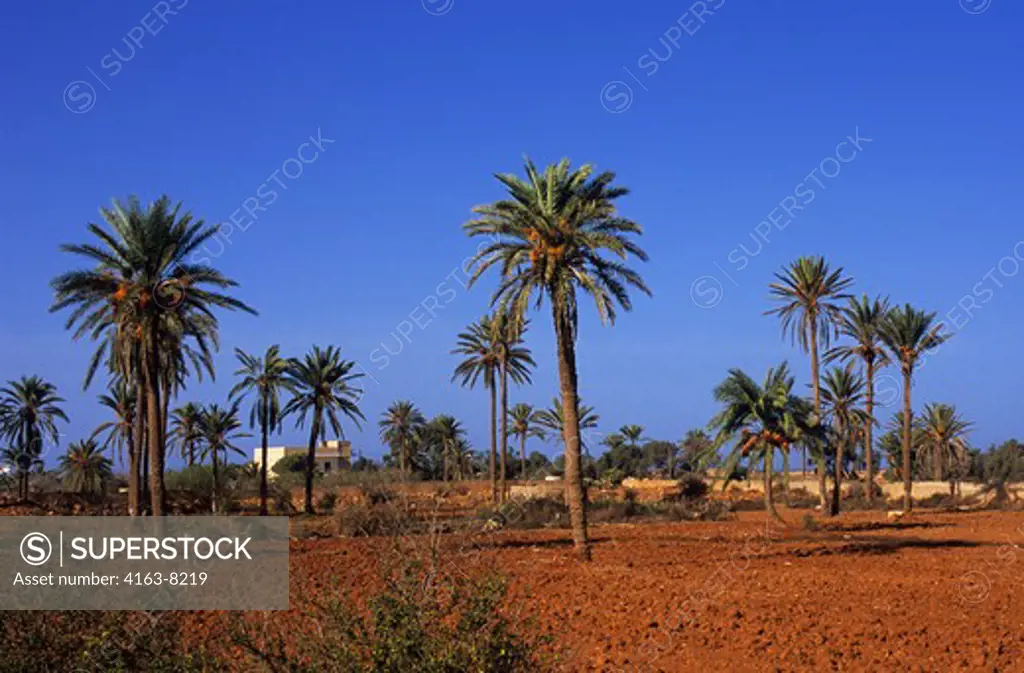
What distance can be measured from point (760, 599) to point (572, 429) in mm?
7621

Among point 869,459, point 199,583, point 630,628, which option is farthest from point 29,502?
point 869,459

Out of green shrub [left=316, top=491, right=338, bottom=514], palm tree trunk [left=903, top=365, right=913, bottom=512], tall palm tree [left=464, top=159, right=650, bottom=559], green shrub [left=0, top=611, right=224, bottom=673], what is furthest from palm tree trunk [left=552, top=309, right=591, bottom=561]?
green shrub [left=316, top=491, right=338, bottom=514]

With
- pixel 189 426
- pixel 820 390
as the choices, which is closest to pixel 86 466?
pixel 189 426

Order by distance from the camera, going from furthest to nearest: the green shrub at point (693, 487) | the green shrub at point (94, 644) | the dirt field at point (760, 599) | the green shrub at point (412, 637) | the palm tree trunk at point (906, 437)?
the green shrub at point (693, 487), the palm tree trunk at point (906, 437), the dirt field at point (760, 599), the green shrub at point (94, 644), the green shrub at point (412, 637)

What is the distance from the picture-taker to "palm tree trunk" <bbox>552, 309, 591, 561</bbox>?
24094 mm

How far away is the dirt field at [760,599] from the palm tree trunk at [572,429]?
0.78 meters

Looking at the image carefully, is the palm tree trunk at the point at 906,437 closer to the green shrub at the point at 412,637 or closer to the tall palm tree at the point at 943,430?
the tall palm tree at the point at 943,430

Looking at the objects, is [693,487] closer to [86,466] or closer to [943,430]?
[943,430]

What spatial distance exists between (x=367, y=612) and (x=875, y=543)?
23.3 m

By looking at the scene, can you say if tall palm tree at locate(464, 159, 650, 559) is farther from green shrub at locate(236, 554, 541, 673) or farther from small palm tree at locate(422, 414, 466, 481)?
small palm tree at locate(422, 414, 466, 481)

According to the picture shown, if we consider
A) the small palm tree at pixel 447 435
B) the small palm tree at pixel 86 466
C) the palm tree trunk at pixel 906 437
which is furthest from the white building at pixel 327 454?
the palm tree trunk at pixel 906 437

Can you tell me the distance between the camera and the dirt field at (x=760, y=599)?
14.1 m

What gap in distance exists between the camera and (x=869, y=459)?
51.7m

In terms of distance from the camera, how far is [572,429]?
2420 centimetres
